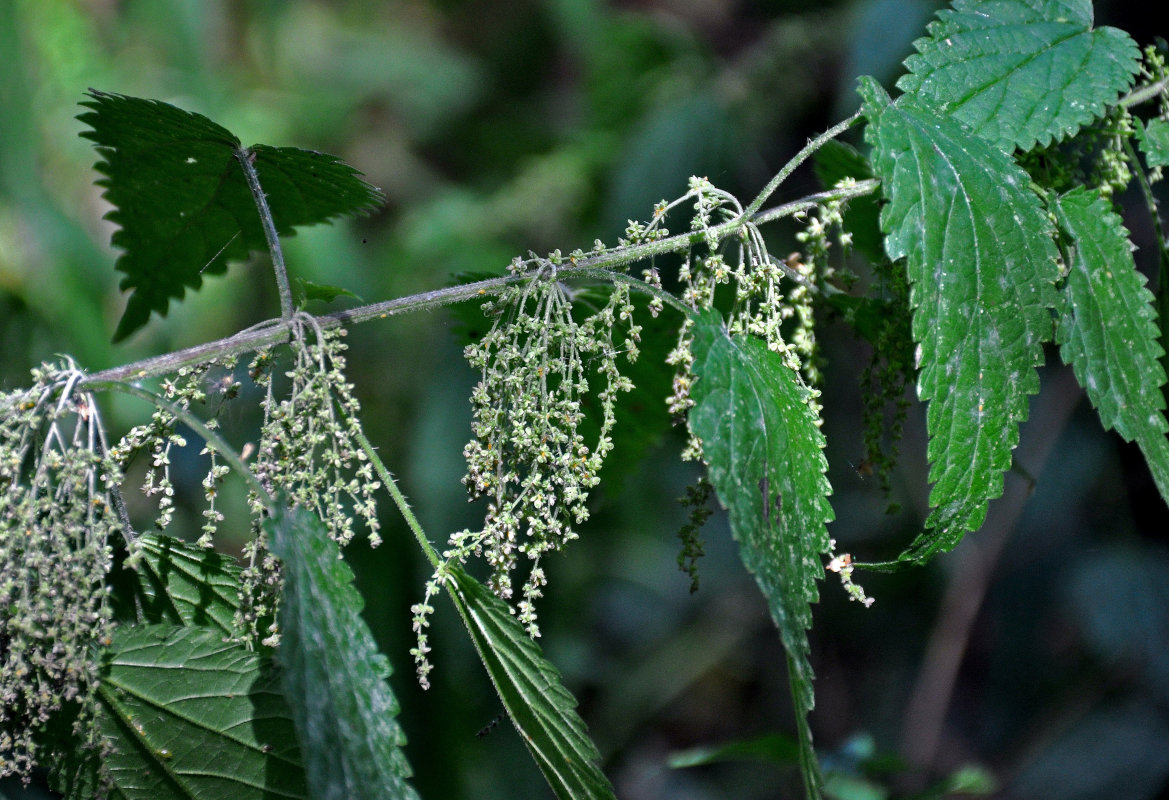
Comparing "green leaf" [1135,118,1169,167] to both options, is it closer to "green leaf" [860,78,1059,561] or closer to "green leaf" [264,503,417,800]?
"green leaf" [860,78,1059,561]

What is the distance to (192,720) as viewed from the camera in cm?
97

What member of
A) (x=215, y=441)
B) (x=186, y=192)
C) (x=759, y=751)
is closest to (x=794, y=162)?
(x=215, y=441)

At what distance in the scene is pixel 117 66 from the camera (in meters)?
3.74

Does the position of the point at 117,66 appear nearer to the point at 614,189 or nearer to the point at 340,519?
the point at 614,189

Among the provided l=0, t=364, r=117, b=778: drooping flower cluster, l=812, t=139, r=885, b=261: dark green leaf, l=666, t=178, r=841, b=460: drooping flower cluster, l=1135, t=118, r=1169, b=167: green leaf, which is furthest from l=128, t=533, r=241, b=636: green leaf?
l=1135, t=118, r=1169, b=167: green leaf

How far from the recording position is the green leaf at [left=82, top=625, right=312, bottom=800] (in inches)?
37.4

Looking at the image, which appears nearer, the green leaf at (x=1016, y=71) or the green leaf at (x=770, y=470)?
the green leaf at (x=770, y=470)

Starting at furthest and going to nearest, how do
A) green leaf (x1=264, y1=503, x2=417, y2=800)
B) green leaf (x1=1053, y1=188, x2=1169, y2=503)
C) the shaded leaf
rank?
the shaded leaf
green leaf (x1=1053, y1=188, x2=1169, y2=503)
green leaf (x1=264, y1=503, x2=417, y2=800)

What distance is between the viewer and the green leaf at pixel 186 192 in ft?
3.61

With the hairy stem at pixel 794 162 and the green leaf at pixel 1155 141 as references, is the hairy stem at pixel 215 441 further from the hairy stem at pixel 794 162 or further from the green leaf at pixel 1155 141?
the green leaf at pixel 1155 141

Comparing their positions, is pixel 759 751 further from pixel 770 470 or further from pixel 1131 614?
pixel 1131 614

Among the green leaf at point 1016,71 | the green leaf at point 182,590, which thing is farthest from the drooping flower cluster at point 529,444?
the green leaf at point 1016,71

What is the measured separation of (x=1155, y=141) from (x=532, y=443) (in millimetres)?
853

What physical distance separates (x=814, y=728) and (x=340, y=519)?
3.21 m
